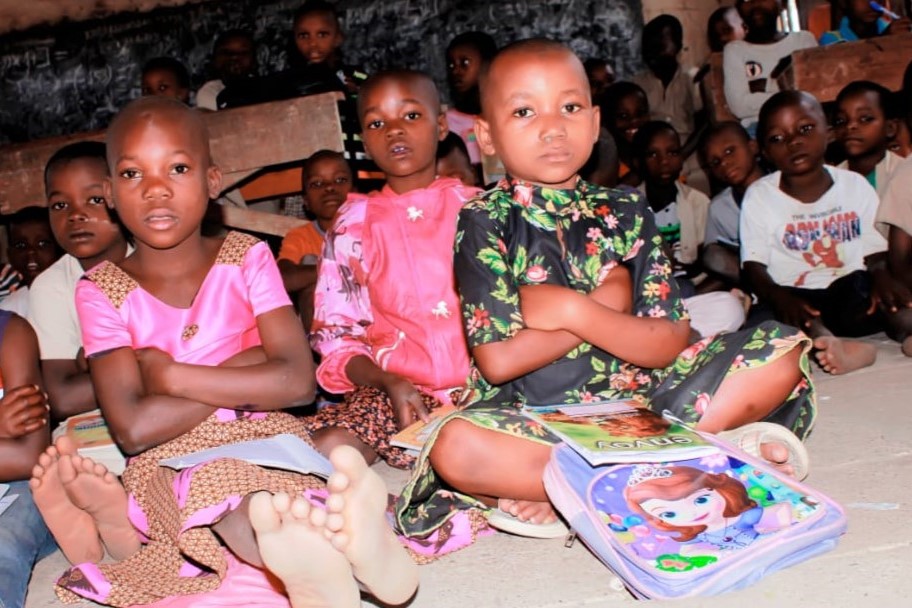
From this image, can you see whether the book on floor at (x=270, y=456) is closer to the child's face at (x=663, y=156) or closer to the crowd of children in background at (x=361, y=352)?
the crowd of children in background at (x=361, y=352)

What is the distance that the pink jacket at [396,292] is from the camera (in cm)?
263

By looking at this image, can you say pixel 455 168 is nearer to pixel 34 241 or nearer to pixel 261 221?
pixel 261 221

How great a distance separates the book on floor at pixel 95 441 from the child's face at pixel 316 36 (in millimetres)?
2659

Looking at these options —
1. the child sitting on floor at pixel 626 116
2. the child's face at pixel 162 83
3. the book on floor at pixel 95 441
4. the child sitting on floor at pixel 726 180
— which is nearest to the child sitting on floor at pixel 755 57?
the child sitting on floor at pixel 626 116

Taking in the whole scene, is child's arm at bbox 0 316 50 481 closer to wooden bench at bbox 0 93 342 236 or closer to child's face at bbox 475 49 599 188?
child's face at bbox 475 49 599 188

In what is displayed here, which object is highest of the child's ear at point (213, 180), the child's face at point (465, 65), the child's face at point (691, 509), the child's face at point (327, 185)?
the child's face at point (465, 65)

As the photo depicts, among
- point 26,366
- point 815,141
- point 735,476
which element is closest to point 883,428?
point 735,476

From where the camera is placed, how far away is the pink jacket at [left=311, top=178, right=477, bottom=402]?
263 centimetres

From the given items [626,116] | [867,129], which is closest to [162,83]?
[626,116]

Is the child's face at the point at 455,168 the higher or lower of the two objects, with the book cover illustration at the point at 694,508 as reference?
higher

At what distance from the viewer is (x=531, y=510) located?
75.8 inches

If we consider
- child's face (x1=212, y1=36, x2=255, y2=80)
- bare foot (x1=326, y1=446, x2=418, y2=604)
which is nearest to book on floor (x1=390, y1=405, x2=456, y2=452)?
bare foot (x1=326, y1=446, x2=418, y2=604)

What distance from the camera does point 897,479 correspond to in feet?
6.31

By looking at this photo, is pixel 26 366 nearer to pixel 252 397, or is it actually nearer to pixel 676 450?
pixel 252 397
